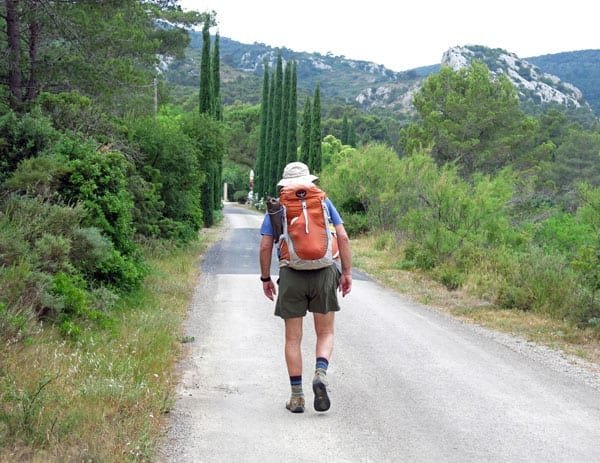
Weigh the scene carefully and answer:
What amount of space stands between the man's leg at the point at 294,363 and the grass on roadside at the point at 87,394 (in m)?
1.01

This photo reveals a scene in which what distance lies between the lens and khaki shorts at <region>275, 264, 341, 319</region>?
5969 mm

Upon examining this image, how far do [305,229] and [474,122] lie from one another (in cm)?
4226

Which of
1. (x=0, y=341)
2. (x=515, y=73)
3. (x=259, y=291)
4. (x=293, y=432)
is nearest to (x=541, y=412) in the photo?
(x=293, y=432)

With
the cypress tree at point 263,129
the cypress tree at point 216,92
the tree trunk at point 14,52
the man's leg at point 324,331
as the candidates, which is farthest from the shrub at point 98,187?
the cypress tree at point 263,129

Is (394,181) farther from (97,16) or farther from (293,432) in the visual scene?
(293,432)

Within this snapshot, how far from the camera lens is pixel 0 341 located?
6.00 metres

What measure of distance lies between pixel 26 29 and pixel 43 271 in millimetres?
9366

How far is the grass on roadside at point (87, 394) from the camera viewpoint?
4559 mm

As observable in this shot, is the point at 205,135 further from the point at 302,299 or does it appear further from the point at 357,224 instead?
the point at 302,299

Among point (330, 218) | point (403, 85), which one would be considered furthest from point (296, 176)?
Result: point (403, 85)

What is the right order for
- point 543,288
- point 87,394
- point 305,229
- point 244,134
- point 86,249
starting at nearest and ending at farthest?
point 87,394, point 305,229, point 86,249, point 543,288, point 244,134

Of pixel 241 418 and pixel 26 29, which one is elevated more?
pixel 26 29

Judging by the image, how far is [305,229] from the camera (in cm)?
576

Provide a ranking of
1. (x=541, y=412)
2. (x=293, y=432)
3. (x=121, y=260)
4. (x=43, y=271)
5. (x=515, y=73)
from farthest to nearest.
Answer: (x=515, y=73) → (x=121, y=260) → (x=43, y=271) → (x=541, y=412) → (x=293, y=432)
